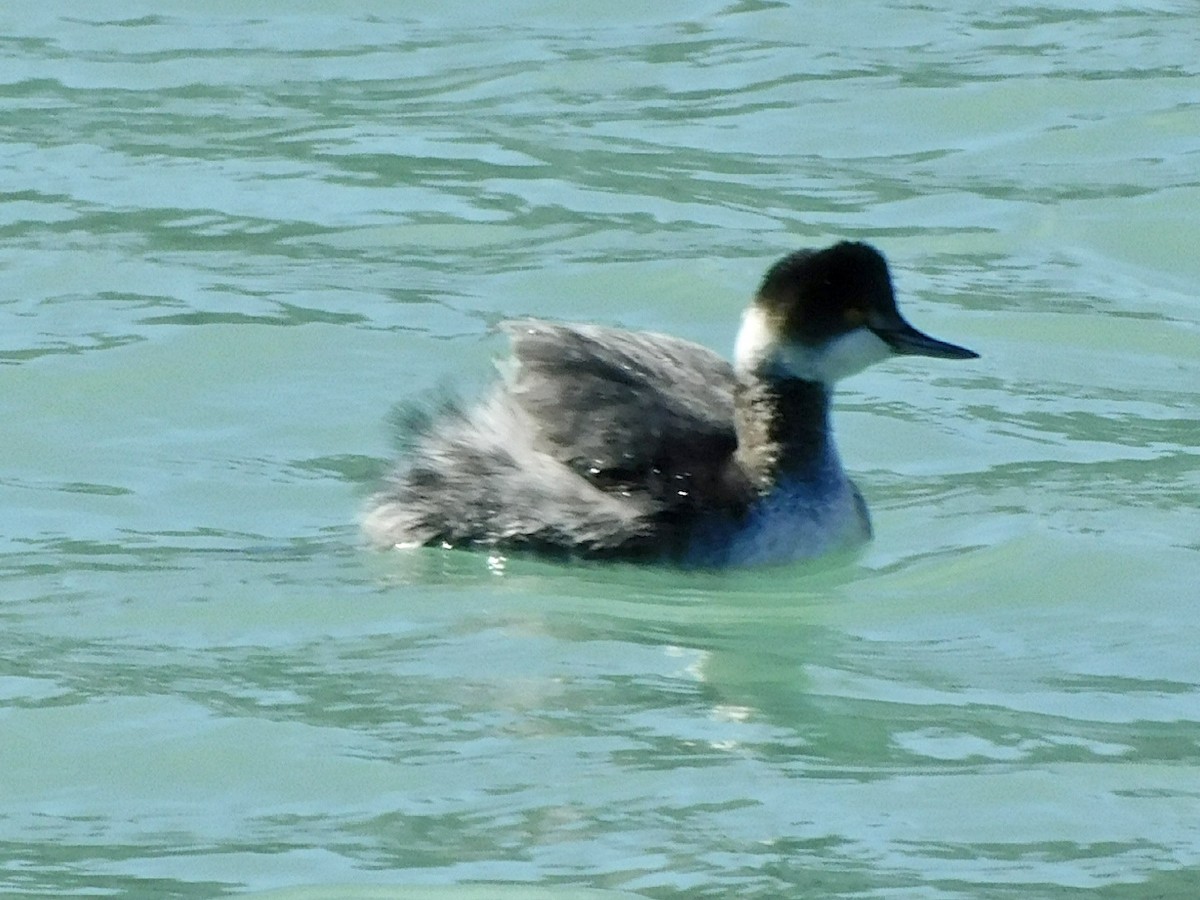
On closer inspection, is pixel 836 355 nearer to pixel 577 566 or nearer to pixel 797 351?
pixel 797 351

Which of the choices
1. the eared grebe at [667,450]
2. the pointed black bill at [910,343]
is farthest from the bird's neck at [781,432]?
the pointed black bill at [910,343]

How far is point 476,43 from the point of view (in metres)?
13.1

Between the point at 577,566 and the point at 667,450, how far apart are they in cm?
39

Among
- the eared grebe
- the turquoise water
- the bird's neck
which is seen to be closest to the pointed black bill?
the eared grebe

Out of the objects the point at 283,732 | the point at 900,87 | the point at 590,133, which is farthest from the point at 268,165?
the point at 283,732

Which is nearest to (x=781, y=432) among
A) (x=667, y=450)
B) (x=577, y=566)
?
(x=667, y=450)

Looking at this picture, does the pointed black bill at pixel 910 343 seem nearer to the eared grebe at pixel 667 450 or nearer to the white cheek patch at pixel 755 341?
the eared grebe at pixel 667 450

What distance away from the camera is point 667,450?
24.9ft

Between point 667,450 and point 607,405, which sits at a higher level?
point 607,405

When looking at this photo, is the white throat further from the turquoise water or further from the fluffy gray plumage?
the turquoise water

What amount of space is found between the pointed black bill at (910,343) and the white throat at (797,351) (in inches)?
0.9

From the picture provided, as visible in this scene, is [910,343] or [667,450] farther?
[910,343]

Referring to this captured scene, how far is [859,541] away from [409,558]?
1205 millimetres

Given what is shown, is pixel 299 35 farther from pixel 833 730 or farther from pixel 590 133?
pixel 833 730
